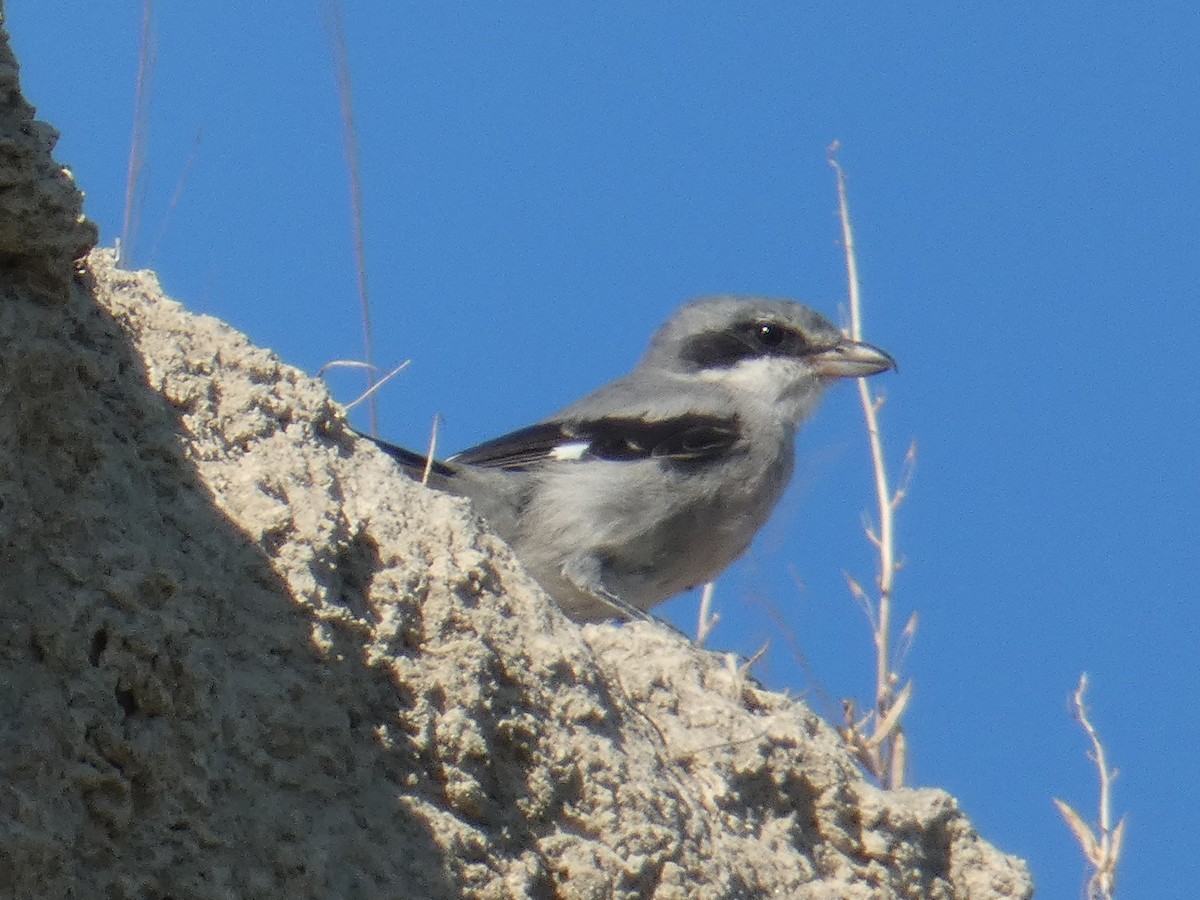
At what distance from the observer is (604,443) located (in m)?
5.48

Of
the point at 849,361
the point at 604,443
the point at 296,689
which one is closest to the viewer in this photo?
the point at 296,689

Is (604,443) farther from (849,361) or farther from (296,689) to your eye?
(296,689)

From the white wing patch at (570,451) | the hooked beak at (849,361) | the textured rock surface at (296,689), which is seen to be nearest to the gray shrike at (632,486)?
the white wing patch at (570,451)

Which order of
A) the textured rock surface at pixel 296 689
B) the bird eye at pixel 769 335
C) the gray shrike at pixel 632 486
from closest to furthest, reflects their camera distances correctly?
the textured rock surface at pixel 296 689, the gray shrike at pixel 632 486, the bird eye at pixel 769 335

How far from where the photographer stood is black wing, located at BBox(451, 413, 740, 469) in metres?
5.43

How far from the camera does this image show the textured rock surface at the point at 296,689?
2.07 meters

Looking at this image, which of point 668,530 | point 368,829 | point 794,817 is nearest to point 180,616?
point 368,829

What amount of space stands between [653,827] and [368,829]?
0.51 meters

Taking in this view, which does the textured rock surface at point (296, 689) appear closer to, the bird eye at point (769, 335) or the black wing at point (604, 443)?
the black wing at point (604, 443)

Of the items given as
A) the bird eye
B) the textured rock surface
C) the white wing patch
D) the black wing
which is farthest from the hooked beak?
the textured rock surface

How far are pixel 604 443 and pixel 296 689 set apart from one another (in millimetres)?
3138

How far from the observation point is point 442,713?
8.48ft

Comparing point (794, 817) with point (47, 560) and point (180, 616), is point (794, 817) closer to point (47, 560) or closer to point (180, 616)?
point (180, 616)

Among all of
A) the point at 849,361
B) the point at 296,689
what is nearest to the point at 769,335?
the point at 849,361
